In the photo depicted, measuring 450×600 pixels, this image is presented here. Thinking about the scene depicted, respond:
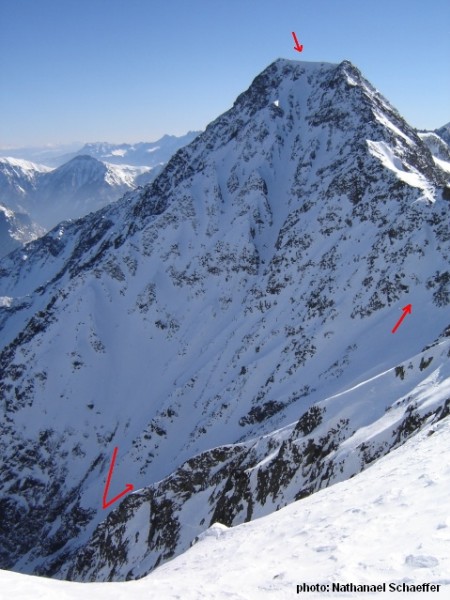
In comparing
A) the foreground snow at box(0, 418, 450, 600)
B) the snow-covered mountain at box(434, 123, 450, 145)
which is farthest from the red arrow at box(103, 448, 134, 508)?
the snow-covered mountain at box(434, 123, 450, 145)

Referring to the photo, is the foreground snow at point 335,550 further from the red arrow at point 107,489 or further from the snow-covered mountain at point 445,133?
the snow-covered mountain at point 445,133

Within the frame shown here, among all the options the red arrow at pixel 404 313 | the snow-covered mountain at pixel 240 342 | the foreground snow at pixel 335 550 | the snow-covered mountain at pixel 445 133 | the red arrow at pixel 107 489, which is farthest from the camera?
the snow-covered mountain at pixel 445 133

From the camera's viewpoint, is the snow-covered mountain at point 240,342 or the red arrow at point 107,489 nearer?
the snow-covered mountain at point 240,342

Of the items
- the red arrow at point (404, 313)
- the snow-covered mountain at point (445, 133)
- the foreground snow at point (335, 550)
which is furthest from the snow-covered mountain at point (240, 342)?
the snow-covered mountain at point (445, 133)

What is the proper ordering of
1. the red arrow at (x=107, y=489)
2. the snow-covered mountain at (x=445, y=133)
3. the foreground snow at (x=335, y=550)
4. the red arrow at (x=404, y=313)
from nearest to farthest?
the foreground snow at (x=335, y=550) → the red arrow at (x=404, y=313) → the red arrow at (x=107, y=489) → the snow-covered mountain at (x=445, y=133)

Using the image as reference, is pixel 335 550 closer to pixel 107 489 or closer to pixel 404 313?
pixel 404 313

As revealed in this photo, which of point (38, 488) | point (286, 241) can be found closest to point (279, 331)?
point (286, 241)

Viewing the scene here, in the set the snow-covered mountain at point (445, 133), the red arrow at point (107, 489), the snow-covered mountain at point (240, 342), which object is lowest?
the red arrow at point (107, 489)

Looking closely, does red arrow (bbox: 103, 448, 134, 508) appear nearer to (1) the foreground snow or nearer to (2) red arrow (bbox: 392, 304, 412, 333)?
(2) red arrow (bbox: 392, 304, 412, 333)
